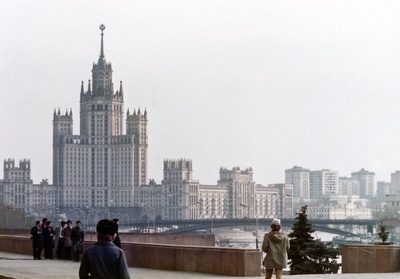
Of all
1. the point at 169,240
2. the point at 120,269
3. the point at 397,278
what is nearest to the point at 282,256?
the point at 397,278

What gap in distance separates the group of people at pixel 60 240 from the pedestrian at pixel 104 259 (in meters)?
17.5

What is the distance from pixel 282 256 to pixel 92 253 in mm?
6819

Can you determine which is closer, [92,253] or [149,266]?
[92,253]

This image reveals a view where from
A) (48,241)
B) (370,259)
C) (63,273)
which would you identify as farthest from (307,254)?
(63,273)

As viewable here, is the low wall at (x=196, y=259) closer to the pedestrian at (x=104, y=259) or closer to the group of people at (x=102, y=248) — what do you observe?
the group of people at (x=102, y=248)

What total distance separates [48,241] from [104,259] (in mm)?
19303

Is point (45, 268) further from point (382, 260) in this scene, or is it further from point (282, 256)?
point (282, 256)

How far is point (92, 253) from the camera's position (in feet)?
37.3

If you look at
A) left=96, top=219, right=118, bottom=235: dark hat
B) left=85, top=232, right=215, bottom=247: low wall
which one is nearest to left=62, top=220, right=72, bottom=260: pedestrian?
left=85, top=232, right=215, bottom=247: low wall

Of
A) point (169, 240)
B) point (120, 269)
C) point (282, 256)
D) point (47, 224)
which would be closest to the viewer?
point (120, 269)

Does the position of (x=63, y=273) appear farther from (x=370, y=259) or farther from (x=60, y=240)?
(x=60, y=240)

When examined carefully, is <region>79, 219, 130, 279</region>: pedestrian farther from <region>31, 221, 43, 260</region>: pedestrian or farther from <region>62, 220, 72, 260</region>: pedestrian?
<region>31, 221, 43, 260</region>: pedestrian

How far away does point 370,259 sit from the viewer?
22.5 meters

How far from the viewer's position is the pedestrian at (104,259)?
11297mm
